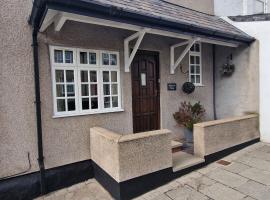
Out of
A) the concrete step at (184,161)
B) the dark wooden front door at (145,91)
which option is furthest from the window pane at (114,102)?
the concrete step at (184,161)

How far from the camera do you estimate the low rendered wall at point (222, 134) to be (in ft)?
16.6

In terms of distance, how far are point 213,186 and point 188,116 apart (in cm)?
249

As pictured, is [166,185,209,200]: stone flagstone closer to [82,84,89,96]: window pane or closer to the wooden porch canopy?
[82,84,89,96]: window pane

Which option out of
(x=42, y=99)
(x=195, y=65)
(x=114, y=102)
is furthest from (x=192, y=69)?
(x=42, y=99)

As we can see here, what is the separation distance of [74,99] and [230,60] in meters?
5.63

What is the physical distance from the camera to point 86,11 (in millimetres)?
3602

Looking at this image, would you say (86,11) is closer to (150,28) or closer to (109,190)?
(150,28)

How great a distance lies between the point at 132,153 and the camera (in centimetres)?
381

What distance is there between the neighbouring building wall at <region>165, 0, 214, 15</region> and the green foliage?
3231mm

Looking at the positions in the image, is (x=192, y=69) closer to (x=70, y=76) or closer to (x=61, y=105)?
(x=70, y=76)

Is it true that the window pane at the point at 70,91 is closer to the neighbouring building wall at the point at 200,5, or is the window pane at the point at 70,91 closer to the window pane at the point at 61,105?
the window pane at the point at 61,105

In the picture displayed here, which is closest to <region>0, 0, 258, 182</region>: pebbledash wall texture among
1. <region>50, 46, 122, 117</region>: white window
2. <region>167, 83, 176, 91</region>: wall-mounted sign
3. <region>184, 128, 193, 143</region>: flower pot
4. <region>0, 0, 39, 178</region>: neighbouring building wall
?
<region>0, 0, 39, 178</region>: neighbouring building wall

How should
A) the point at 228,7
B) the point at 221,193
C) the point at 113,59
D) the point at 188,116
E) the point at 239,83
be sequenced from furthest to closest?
the point at 228,7 → the point at 239,83 → the point at 188,116 → the point at 113,59 → the point at 221,193

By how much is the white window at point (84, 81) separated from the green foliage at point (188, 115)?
2.04 meters
